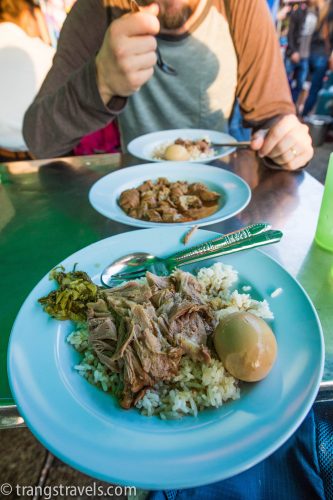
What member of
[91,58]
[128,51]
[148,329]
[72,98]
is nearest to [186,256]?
[148,329]

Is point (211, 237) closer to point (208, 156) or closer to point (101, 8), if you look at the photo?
point (208, 156)

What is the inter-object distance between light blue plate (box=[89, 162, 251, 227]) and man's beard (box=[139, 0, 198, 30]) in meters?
1.50

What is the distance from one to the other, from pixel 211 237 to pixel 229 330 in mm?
485

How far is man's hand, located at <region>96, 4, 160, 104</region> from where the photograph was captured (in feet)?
5.49

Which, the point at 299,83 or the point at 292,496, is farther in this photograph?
the point at 299,83

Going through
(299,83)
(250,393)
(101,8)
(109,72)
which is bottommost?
(299,83)

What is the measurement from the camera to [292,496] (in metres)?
0.94

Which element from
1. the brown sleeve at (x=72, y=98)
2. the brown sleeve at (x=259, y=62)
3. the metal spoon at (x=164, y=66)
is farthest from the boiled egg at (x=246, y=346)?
the metal spoon at (x=164, y=66)

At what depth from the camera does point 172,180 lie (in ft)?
6.19

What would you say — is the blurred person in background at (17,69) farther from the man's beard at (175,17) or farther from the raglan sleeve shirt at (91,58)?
the man's beard at (175,17)

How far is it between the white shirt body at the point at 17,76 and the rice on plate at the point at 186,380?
11.9 feet

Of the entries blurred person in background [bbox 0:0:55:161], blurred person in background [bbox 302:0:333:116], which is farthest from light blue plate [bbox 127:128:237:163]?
blurred person in background [bbox 302:0:333:116]

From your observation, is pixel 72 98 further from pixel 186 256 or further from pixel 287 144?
pixel 186 256

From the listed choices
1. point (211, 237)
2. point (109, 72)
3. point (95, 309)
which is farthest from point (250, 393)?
point (109, 72)
